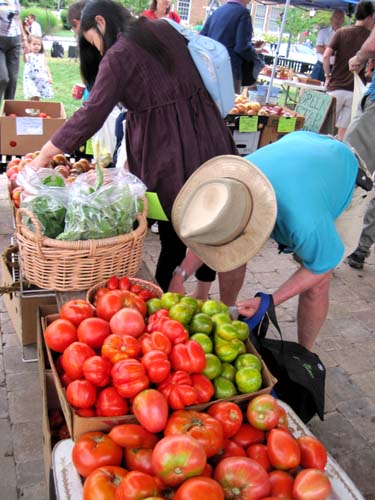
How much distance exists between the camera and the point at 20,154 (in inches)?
167

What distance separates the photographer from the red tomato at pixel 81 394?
4.53 ft

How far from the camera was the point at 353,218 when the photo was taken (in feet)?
8.38

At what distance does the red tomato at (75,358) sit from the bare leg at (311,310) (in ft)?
4.67

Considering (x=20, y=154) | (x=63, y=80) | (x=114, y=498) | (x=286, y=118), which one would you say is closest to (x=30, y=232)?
(x=114, y=498)

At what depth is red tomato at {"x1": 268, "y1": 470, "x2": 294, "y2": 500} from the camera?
4.07 feet

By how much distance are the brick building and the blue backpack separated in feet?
107

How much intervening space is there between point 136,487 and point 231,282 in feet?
6.28

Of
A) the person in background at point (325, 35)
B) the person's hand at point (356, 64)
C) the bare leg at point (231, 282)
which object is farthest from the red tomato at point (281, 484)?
the person in background at point (325, 35)

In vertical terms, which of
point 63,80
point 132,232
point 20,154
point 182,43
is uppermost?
point 182,43

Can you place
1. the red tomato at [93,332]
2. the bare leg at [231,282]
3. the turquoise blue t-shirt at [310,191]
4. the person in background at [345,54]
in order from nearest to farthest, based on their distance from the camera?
the red tomato at [93,332] < the turquoise blue t-shirt at [310,191] < the bare leg at [231,282] < the person in background at [345,54]

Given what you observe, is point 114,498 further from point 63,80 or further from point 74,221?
point 63,80

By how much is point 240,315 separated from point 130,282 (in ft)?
1.68

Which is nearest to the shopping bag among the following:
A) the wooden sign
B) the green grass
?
the wooden sign

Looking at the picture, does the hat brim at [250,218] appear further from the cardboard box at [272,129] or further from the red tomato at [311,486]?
the cardboard box at [272,129]
